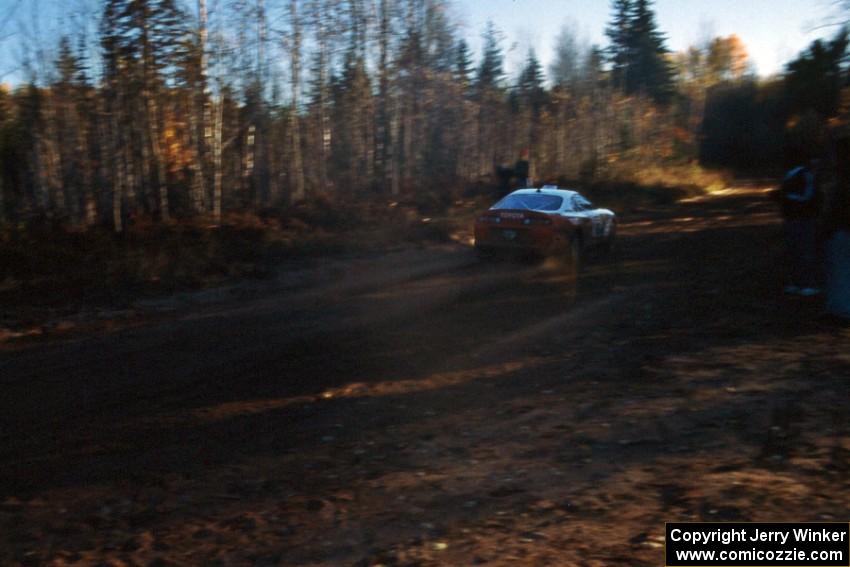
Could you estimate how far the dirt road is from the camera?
4.47 m

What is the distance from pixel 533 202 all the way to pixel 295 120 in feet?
41.2

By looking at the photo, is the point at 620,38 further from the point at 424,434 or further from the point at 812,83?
the point at 424,434

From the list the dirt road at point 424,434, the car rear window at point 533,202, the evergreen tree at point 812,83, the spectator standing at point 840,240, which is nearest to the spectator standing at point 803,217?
the dirt road at point 424,434

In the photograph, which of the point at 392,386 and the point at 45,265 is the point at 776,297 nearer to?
the point at 392,386

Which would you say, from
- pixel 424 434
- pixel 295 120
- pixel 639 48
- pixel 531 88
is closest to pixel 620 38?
pixel 639 48

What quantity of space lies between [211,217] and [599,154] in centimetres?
2909

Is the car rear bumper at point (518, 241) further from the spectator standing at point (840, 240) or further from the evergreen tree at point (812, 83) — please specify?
the evergreen tree at point (812, 83)

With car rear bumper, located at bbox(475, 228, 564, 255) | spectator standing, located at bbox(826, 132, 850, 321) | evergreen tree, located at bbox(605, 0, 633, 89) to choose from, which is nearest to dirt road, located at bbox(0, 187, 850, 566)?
spectator standing, located at bbox(826, 132, 850, 321)

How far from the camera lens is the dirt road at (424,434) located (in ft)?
14.7

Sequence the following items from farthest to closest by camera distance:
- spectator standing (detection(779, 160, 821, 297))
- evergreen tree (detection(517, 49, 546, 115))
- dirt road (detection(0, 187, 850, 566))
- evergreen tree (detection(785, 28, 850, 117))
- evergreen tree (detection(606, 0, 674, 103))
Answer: evergreen tree (detection(606, 0, 674, 103)), evergreen tree (detection(517, 49, 546, 115)), evergreen tree (detection(785, 28, 850, 117)), spectator standing (detection(779, 160, 821, 297)), dirt road (detection(0, 187, 850, 566))

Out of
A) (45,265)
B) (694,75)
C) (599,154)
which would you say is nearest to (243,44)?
(45,265)

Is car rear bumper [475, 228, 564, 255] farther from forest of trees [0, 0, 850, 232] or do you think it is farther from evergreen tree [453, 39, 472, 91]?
evergreen tree [453, 39, 472, 91]

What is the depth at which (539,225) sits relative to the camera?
1514 centimetres

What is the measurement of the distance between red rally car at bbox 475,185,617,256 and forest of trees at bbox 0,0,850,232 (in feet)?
15.0
